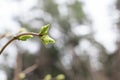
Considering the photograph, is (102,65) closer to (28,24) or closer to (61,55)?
(61,55)

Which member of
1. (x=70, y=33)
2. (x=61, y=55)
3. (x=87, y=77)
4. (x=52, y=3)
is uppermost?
(x=52, y=3)

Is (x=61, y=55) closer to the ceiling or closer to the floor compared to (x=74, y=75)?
closer to the ceiling

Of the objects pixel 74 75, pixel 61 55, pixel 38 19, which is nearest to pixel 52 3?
pixel 38 19

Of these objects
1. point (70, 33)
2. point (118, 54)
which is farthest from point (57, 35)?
point (118, 54)

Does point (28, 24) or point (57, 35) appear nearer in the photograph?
point (28, 24)

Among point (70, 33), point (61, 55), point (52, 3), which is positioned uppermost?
point (52, 3)

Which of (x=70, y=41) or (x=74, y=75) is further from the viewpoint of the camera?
(x=70, y=41)

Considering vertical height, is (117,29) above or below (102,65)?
above

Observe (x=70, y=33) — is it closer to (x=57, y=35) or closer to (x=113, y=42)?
(x=57, y=35)
